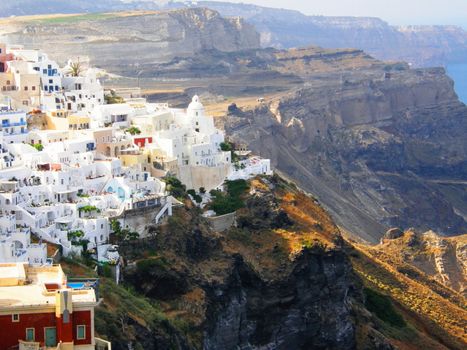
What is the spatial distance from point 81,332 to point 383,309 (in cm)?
5395

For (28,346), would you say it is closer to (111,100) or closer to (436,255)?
(111,100)

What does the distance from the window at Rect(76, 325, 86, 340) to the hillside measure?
52.7ft

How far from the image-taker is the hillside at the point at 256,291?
59.4m

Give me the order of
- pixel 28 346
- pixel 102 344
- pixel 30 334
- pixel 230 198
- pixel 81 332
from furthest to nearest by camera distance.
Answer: pixel 230 198 → pixel 102 344 → pixel 81 332 → pixel 30 334 → pixel 28 346

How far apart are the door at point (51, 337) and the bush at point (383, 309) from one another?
→ 52.7m

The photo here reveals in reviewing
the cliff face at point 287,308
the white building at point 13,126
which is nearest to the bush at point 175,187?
the cliff face at point 287,308

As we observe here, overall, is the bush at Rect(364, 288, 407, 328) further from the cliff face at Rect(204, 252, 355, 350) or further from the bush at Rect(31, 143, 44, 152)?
the bush at Rect(31, 143, 44, 152)

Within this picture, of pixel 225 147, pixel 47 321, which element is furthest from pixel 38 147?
pixel 47 321

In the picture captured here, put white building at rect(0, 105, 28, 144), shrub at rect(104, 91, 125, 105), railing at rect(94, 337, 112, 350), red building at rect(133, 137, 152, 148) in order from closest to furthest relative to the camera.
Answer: railing at rect(94, 337, 112, 350)
white building at rect(0, 105, 28, 144)
red building at rect(133, 137, 152, 148)
shrub at rect(104, 91, 125, 105)

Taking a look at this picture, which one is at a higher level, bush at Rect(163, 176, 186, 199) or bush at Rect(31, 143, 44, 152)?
bush at Rect(31, 143, 44, 152)

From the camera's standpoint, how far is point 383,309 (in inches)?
→ 3408

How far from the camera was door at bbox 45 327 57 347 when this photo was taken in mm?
34188

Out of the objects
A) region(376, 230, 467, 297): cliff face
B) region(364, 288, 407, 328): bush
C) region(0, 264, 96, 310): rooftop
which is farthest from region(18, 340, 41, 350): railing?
region(376, 230, 467, 297): cliff face

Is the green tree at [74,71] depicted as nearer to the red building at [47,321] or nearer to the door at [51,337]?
the red building at [47,321]
